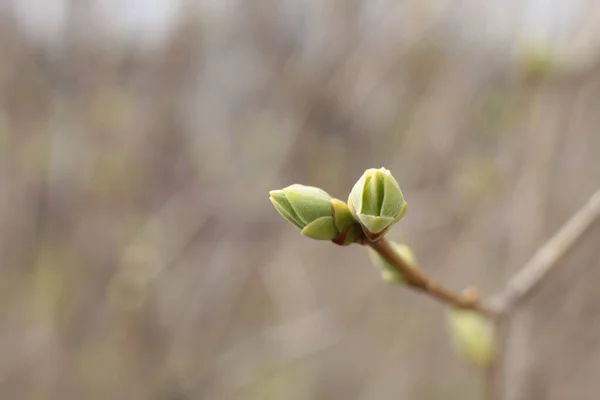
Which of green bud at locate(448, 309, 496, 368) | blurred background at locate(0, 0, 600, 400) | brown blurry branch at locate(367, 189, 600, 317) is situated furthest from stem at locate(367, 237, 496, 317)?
blurred background at locate(0, 0, 600, 400)

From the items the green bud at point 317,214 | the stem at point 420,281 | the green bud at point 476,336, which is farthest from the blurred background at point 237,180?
the green bud at point 317,214

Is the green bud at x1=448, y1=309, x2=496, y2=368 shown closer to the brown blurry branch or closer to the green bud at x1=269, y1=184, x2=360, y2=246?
the brown blurry branch

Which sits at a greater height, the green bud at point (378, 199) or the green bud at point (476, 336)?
the green bud at point (378, 199)

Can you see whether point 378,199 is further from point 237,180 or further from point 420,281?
point 237,180

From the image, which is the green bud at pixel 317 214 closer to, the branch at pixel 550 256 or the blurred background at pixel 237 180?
the branch at pixel 550 256

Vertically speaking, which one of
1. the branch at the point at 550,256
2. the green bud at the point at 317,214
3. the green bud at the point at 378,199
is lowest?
the branch at the point at 550,256

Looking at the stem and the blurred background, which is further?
the blurred background
